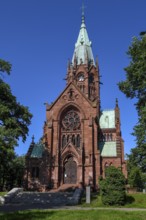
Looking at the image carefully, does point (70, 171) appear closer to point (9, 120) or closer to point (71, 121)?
point (71, 121)

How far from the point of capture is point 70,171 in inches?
1655

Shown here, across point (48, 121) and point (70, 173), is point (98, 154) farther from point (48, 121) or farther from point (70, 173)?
point (48, 121)

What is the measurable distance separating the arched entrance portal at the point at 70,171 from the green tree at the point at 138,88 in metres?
16.8

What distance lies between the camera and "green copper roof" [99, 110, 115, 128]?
57.0 m

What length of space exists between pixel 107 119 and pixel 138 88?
3212cm

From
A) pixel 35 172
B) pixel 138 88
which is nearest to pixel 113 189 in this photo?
pixel 138 88

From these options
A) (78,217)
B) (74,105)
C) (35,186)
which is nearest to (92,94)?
(74,105)

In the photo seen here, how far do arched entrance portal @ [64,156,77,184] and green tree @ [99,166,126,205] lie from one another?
1619 centimetres

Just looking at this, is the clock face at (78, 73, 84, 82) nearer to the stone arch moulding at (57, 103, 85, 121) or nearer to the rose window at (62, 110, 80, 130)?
the stone arch moulding at (57, 103, 85, 121)

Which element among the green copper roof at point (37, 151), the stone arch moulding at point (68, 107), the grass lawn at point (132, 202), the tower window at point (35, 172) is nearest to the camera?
the grass lawn at point (132, 202)

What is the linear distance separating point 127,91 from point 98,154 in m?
16.8

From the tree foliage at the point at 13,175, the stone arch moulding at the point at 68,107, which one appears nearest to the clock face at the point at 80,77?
the stone arch moulding at the point at 68,107

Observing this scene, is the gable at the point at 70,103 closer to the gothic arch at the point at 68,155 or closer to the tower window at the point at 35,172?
the gothic arch at the point at 68,155

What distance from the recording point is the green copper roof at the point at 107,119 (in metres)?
57.0
